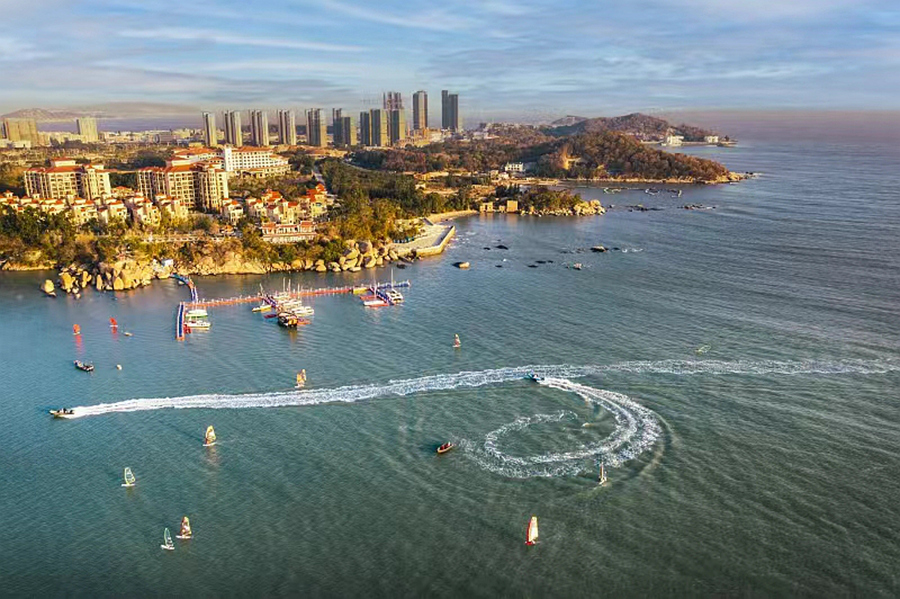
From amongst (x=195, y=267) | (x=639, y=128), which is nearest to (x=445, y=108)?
(x=639, y=128)

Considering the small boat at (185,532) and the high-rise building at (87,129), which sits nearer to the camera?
the small boat at (185,532)

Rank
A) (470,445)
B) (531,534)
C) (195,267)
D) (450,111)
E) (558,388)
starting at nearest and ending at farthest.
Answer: (531,534)
(470,445)
(558,388)
(195,267)
(450,111)

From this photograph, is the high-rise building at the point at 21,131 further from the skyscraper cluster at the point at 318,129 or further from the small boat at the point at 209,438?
the small boat at the point at 209,438

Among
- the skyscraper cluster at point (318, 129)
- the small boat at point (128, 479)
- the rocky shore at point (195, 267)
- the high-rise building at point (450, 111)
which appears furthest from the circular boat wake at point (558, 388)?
the high-rise building at point (450, 111)

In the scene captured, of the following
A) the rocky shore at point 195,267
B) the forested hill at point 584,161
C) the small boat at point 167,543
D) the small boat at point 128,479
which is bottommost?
the small boat at point 167,543

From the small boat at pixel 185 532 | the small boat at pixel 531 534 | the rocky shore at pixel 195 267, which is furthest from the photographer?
the rocky shore at pixel 195 267

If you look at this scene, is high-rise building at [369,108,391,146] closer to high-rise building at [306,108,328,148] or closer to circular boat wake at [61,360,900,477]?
high-rise building at [306,108,328,148]

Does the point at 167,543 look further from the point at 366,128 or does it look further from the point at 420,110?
the point at 420,110
